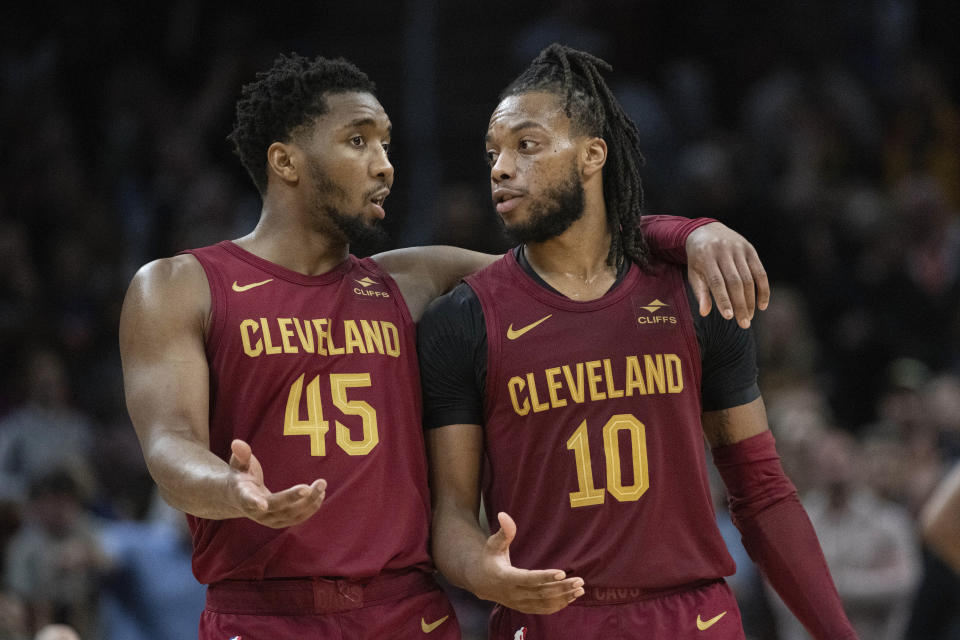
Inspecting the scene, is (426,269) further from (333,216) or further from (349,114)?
(349,114)

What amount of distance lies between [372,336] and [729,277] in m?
1.09

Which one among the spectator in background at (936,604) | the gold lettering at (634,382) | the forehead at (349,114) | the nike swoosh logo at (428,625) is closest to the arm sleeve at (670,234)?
the gold lettering at (634,382)

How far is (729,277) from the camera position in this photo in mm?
4047

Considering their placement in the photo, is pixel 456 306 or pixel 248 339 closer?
pixel 248 339

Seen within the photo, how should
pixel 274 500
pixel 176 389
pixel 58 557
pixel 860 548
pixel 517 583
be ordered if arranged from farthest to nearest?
1. pixel 860 548
2. pixel 58 557
3. pixel 176 389
4. pixel 517 583
5. pixel 274 500

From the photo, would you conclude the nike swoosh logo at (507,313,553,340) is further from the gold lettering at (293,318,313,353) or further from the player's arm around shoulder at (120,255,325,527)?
the player's arm around shoulder at (120,255,325,527)

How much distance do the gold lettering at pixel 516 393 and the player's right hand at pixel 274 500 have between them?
94 cm

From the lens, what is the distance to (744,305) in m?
4.02

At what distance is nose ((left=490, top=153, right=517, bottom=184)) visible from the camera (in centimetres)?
432

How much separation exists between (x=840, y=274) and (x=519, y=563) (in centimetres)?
636

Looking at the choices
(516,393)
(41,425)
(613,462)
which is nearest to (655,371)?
(613,462)

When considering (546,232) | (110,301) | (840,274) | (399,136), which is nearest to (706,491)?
(546,232)

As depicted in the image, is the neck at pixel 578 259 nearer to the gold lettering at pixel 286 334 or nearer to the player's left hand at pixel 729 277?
the player's left hand at pixel 729 277

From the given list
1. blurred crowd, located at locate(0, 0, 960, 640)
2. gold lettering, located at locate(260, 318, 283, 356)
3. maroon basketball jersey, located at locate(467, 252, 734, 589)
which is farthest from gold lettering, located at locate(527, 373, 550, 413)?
blurred crowd, located at locate(0, 0, 960, 640)
